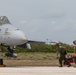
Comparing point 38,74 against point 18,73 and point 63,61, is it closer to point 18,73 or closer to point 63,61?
point 18,73

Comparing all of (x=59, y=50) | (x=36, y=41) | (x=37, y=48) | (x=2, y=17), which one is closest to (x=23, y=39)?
(x=2, y=17)

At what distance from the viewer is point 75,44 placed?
2283 centimetres

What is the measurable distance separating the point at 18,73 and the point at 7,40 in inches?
470

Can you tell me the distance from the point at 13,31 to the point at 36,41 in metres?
9.96

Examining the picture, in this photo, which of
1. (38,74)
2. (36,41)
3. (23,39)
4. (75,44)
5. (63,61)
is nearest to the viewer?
(38,74)

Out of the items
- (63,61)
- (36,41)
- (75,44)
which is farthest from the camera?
(36,41)

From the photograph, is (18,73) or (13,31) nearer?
(18,73)

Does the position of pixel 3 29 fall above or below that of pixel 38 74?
above

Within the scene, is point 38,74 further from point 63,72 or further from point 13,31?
point 13,31

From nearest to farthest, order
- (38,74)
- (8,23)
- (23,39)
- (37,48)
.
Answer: (38,74) → (23,39) → (8,23) → (37,48)

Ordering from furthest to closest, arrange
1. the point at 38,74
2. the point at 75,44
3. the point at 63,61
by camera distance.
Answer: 1. the point at 63,61
2. the point at 75,44
3. the point at 38,74

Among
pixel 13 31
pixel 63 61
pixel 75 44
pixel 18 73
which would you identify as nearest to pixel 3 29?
pixel 13 31

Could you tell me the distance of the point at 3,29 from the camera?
95.7 feet

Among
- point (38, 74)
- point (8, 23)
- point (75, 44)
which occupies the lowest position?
point (38, 74)
